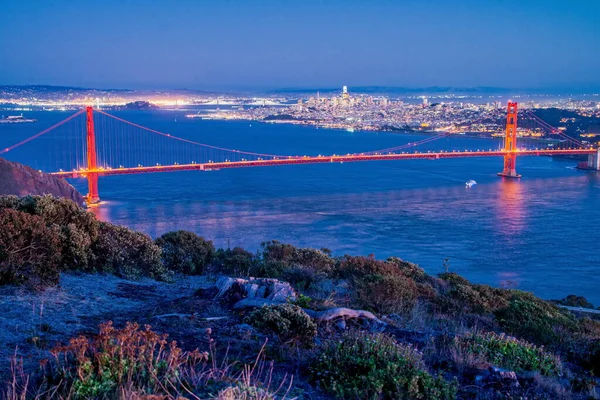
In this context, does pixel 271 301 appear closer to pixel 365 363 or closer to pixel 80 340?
pixel 365 363

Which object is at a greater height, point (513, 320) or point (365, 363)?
point (365, 363)

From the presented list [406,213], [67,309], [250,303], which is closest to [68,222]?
[67,309]

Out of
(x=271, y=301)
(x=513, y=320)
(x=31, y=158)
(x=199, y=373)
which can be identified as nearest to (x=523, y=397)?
(x=199, y=373)

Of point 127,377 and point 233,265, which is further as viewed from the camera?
point 233,265

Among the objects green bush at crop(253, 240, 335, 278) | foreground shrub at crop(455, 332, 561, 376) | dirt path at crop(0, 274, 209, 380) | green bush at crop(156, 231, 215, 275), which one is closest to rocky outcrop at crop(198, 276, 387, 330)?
dirt path at crop(0, 274, 209, 380)

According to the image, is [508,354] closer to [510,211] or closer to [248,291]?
[248,291]

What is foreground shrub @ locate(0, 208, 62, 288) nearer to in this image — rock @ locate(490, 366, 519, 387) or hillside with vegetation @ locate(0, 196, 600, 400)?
hillside with vegetation @ locate(0, 196, 600, 400)

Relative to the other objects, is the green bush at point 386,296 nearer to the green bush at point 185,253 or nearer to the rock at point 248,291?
the rock at point 248,291
